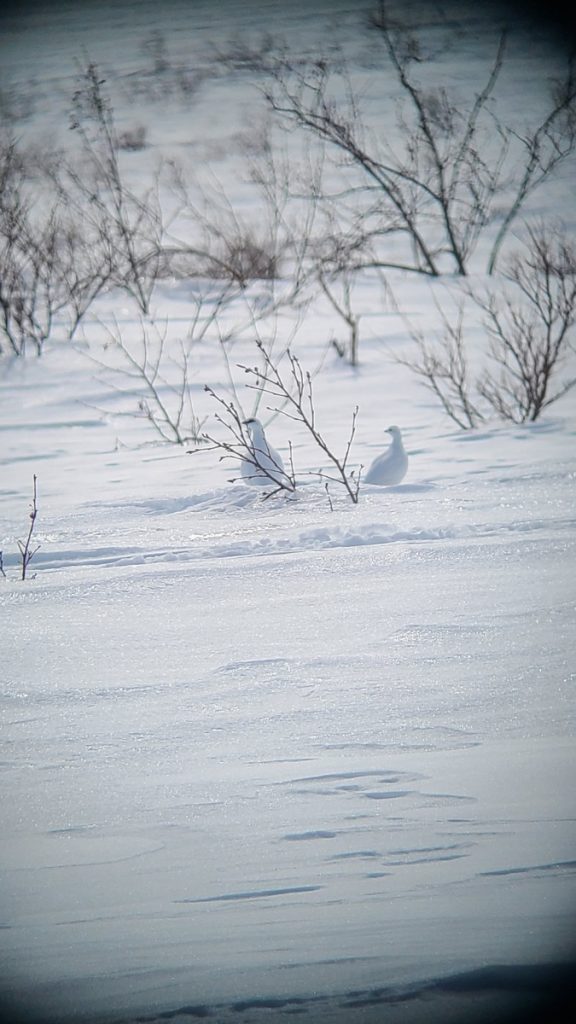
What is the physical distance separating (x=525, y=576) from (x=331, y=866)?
1.84m

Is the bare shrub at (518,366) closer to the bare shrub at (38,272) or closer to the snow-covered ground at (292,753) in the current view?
the snow-covered ground at (292,753)

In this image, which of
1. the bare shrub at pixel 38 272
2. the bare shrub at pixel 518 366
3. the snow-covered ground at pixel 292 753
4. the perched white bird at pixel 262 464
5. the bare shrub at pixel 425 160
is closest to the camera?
the snow-covered ground at pixel 292 753

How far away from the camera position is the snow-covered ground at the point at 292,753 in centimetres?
138

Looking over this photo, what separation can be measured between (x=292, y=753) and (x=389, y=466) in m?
3.05

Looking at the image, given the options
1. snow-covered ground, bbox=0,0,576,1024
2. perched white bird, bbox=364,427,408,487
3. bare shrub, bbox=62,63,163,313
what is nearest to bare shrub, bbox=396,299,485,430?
perched white bird, bbox=364,427,408,487

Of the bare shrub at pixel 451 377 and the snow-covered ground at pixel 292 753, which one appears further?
the bare shrub at pixel 451 377

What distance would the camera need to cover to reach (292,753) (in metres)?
2.09

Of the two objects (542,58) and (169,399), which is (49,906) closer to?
(169,399)

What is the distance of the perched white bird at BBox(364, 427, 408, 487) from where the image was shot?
4996 mm

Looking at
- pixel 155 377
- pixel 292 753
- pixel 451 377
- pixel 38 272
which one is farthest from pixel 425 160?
pixel 292 753

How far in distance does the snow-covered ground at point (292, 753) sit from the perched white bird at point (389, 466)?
114 mm

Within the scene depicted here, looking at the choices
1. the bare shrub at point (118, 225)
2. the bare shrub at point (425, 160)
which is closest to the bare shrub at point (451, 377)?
the bare shrub at point (425, 160)

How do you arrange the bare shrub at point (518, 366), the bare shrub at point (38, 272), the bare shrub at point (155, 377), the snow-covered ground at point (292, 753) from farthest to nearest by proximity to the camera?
the bare shrub at point (38, 272) < the bare shrub at point (155, 377) < the bare shrub at point (518, 366) < the snow-covered ground at point (292, 753)

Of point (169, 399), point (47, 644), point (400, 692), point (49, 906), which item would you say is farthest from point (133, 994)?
point (169, 399)
